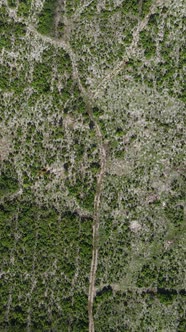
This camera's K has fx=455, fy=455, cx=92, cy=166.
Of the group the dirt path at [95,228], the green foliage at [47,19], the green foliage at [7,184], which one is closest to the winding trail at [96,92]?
the dirt path at [95,228]

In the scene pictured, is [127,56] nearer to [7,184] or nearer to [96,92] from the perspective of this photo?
[96,92]

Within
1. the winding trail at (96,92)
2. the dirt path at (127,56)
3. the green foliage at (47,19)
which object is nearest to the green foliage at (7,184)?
the winding trail at (96,92)

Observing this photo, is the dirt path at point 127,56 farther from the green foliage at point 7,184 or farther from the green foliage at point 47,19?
the green foliage at point 7,184

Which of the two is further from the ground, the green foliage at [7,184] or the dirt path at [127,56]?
the dirt path at [127,56]

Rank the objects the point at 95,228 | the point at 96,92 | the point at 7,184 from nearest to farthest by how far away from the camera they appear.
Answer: the point at 95,228 → the point at 7,184 → the point at 96,92

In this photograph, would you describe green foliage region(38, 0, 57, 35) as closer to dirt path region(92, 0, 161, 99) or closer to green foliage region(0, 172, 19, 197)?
dirt path region(92, 0, 161, 99)

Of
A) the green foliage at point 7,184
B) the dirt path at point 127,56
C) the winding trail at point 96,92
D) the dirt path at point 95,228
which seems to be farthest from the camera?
the dirt path at point 127,56

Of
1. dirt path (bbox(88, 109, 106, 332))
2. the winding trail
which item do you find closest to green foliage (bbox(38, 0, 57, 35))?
the winding trail

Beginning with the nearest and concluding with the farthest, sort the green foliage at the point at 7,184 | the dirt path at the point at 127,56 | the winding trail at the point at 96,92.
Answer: the winding trail at the point at 96,92 → the green foliage at the point at 7,184 → the dirt path at the point at 127,56

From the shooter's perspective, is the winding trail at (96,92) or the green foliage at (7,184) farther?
the green foliage at (7,184)

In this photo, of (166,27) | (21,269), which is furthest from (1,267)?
(166,27)

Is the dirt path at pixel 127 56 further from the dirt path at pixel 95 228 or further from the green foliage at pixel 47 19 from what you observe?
the green foliage at pixel 47 19

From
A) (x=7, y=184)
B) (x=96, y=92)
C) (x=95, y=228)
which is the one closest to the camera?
(x=95, y=228)

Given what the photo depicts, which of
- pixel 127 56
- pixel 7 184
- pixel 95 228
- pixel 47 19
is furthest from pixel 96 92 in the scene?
pixel 95 228
